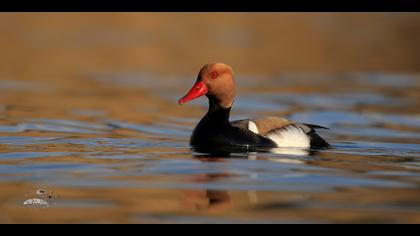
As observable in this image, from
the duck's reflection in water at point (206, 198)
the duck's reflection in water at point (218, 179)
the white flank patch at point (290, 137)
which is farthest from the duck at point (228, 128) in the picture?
the duck's reflection in water at point (206, 198)

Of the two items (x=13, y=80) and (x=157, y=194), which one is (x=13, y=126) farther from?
(x=13, y=80)

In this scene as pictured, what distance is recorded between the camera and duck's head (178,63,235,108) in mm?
10680

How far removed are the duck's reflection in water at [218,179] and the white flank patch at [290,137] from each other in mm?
154

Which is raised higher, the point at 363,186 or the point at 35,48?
the point at 35,48

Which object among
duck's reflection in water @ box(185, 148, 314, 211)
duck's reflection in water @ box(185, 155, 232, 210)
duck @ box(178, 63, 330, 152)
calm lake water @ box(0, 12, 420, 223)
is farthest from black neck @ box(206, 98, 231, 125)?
duck's reflection in water @ box(185, 155, 232, 210)

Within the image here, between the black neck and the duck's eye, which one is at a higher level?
the duck's eye

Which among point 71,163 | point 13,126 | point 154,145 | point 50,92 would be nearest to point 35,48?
point 50,92

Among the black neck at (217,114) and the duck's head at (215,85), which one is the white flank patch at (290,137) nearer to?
the black neck at (217,114)

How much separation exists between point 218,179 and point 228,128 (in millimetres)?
2115

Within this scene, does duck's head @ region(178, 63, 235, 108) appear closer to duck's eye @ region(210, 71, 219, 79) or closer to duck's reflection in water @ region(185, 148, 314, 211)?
duck's eye @ region(210, 71, 219, 79)

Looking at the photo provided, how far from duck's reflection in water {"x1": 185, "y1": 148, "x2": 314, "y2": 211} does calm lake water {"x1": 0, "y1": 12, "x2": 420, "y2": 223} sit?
0.01 meters

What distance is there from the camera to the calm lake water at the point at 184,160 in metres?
6.91

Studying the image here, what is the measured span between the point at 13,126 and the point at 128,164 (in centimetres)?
372
